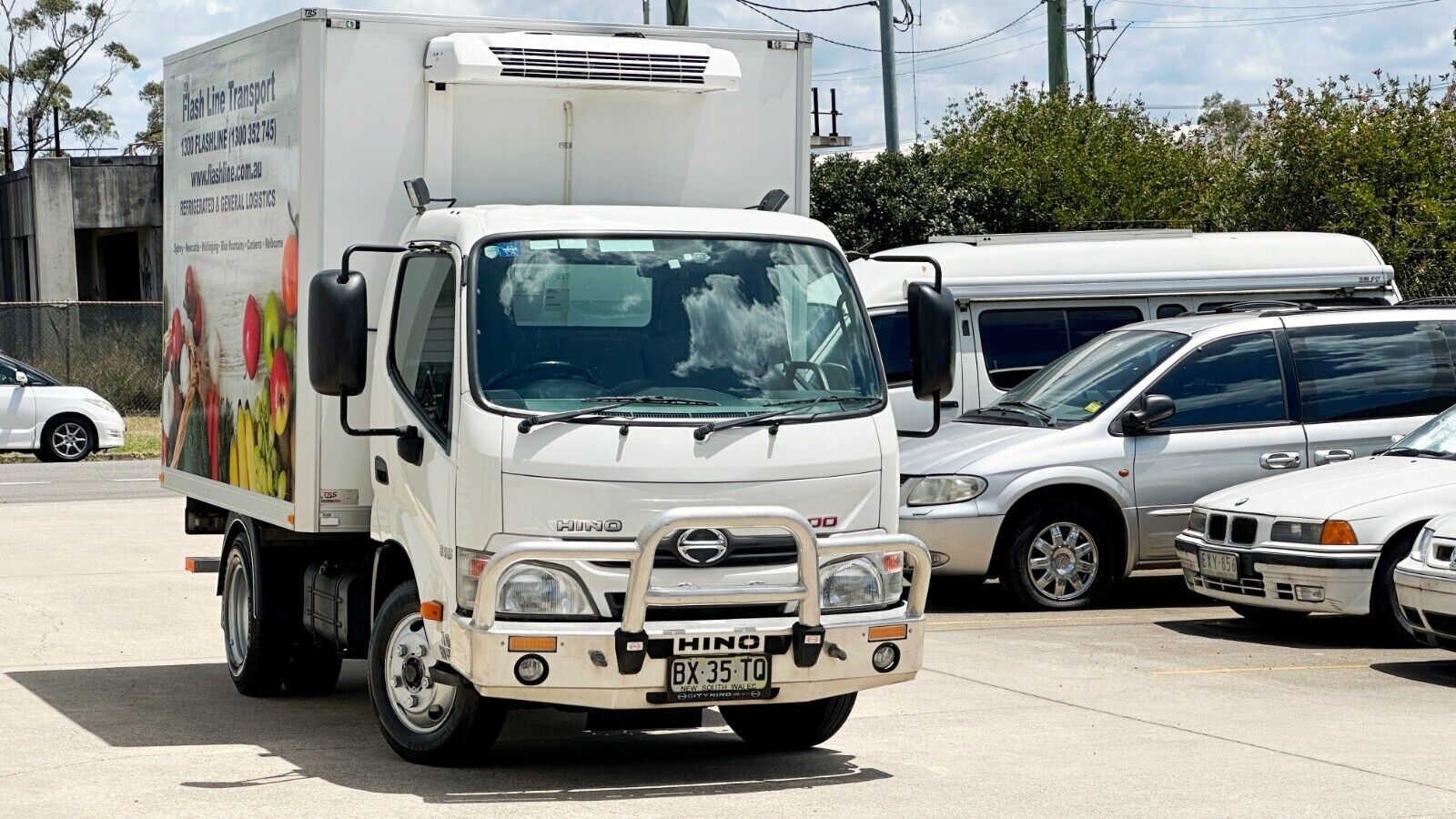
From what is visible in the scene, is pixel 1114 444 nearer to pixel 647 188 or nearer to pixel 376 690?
pixel 647 188

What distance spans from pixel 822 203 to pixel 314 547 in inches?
877

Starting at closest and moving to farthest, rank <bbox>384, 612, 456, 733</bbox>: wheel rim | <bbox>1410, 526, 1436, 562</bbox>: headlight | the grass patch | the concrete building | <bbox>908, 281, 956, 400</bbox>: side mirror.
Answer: <bbox>384, 612, 456, 733</bbox>: wheel rim, <bbox>908, 281, 956, 400</bbox>: side mirror, <bbox>1410, 526, 1436, 562</bbox>: headlight, the grass patch, the concrete building

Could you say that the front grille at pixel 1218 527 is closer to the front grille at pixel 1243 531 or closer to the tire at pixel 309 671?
the front grille at pixel 1243 531

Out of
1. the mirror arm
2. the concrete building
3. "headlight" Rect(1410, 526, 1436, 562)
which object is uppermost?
the concrete building

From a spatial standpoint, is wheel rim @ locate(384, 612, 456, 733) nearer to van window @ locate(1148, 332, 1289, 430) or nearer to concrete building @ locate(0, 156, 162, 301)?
van window @ locate(1148, 332, 1289, 430)

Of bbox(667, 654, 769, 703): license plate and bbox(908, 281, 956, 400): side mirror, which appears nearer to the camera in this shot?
bbox(667, 654, 769, 703): license plate

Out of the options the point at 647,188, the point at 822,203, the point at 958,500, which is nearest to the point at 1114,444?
the point at 958,500

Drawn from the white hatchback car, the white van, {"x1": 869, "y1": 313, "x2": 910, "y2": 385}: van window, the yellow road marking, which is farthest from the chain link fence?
the yellow road marking

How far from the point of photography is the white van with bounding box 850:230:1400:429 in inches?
597

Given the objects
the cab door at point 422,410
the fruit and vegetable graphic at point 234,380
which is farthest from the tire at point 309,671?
the cab door at point 422,410

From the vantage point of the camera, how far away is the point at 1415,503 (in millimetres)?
10984

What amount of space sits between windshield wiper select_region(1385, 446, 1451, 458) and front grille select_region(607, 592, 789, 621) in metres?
5.97

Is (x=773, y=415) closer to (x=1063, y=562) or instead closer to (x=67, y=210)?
(x=1063, y=562)

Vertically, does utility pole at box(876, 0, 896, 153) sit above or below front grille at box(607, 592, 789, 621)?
above
